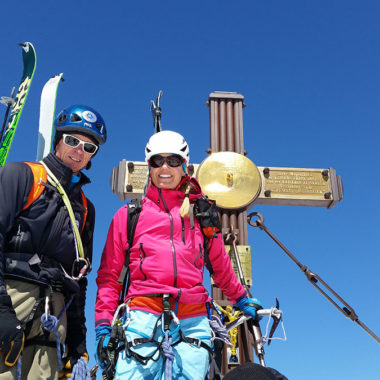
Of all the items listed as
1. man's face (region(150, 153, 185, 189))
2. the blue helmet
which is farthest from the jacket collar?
man's face (region(150, 153, 185, 189))

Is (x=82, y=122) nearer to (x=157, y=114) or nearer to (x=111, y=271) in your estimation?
(x=111, y=271)

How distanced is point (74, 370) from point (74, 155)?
1544 mm

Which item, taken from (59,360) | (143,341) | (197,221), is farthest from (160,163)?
(59,360)

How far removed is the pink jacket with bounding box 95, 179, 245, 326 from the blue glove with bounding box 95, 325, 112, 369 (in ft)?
0.15

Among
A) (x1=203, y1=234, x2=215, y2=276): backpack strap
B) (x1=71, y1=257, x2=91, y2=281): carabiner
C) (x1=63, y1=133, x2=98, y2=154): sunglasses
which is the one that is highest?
(x1=63, y1=133, x2=98, y2=154): sunglasses

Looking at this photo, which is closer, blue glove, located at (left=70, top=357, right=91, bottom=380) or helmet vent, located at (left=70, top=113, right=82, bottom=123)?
blue glove, located at (left=70, top=357, right=91, bottom=380)

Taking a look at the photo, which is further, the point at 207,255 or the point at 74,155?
the point at 207,255

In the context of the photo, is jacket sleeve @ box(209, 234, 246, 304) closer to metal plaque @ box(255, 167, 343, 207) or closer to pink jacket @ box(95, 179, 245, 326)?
pink jacket @ box(95, 179, 245, 326)

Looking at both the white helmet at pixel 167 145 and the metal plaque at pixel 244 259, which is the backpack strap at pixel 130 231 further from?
the metal plaque at pixel 244 259

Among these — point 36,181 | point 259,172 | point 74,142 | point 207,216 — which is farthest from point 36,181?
point 259,172

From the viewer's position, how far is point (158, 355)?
2.82 meters

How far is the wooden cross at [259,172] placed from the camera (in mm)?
6898

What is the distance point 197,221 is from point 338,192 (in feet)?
14.9

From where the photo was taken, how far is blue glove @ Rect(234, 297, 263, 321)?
3.51 meters
